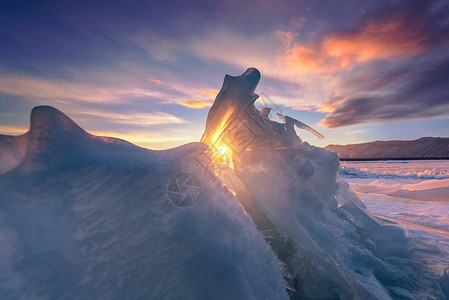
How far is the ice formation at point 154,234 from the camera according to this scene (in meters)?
1.37

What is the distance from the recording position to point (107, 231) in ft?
5.05

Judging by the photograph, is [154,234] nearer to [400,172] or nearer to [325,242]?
[325,242]

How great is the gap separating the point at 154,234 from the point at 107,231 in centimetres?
36

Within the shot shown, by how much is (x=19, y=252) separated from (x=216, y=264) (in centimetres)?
138

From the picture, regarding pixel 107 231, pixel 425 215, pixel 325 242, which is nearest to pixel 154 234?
pixel 107 231

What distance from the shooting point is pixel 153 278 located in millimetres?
1446

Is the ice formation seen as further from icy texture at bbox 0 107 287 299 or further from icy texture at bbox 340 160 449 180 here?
icy texture at bbox 340 160 449 180

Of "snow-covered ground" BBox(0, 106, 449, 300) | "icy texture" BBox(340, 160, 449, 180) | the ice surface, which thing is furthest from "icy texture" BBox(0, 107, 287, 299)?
"icy texture" BBox(340, 160, 449, 180)

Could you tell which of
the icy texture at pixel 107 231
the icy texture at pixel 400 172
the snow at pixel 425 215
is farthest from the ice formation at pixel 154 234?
the icy texture at pixel 400 172

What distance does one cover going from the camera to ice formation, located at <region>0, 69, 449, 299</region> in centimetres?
137

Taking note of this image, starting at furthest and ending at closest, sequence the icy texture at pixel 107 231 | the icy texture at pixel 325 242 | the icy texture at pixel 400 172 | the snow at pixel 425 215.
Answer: the icy texture at pixel 400 172, the snow at pixel 425 215, the icy texture at pixel 325 242, the icy texture at pixel 107 231

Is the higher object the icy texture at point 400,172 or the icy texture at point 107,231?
the icy texture at point 107,231

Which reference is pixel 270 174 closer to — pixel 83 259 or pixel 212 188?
pixel 212 188

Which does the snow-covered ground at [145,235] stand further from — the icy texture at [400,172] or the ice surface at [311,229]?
the icy texture at [400,172]
